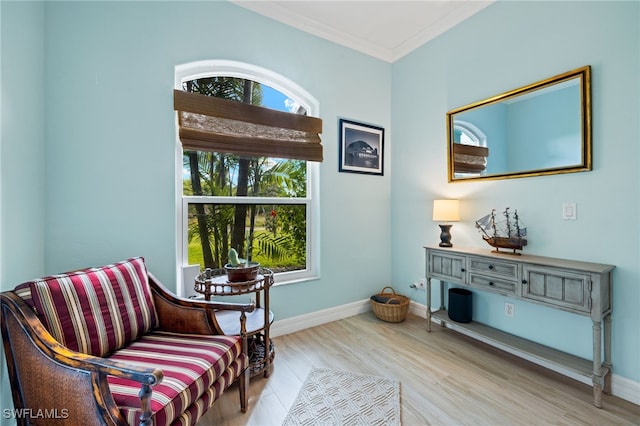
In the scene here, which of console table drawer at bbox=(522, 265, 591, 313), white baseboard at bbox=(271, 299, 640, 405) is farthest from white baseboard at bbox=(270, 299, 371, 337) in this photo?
console table drawer at bbox=(522, 265, 591, 313)

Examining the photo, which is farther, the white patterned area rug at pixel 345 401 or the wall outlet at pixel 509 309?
the wall outlet at pixel 509 309

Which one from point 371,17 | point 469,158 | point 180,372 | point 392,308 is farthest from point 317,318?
point 371,17

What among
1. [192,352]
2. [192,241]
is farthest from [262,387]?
[192,241]

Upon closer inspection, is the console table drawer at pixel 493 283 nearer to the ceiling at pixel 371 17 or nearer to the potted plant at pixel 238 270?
the potted plant at pixel 238 270

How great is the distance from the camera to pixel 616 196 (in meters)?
1.73

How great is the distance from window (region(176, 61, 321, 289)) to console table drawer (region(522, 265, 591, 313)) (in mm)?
1740

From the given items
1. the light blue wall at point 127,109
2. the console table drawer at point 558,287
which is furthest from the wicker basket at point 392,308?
the console table drawer at point 558,287

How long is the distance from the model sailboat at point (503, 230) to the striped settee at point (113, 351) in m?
1.99

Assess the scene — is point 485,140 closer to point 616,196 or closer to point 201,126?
point 616,196

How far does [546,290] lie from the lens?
5.90 feet

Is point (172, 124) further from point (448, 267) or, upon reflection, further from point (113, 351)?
point (448, 267)

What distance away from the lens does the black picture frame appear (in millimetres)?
2904

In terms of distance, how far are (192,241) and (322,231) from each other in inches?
47.3

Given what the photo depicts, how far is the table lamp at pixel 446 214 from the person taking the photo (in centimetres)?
247
